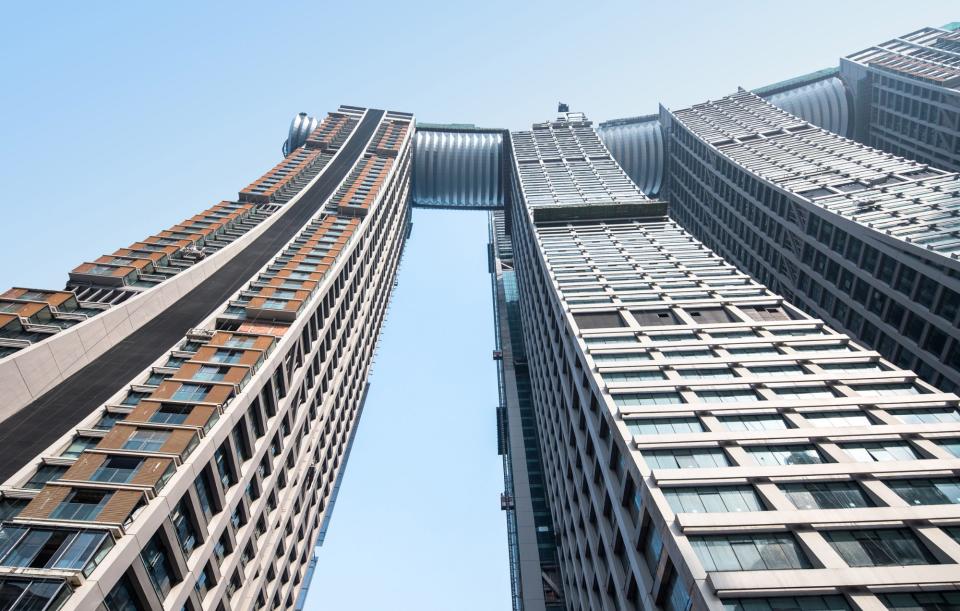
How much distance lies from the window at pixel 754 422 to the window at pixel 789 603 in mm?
11779

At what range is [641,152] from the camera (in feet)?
511

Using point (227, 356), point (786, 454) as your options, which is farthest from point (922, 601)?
point (227, 356)

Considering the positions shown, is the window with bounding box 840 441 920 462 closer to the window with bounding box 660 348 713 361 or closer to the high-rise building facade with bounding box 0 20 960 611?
the high-rise building facade with bounding box 0 20 960 611

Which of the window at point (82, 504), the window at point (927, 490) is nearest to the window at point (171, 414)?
the window at point (82, 504)

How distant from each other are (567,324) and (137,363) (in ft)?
114

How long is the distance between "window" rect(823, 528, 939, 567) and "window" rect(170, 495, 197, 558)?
30.3 m

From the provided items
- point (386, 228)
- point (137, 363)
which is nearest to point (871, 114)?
point (386, 228)

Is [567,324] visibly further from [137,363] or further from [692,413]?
[137,363]

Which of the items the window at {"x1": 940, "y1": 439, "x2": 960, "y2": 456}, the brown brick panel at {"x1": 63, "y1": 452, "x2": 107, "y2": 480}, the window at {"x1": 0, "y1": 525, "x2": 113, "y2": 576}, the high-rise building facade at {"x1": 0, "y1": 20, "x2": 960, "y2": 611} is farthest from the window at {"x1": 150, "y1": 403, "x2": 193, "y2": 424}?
the window at {"x1": 940, "y1": 439, "x2": 960, "y2": 456}

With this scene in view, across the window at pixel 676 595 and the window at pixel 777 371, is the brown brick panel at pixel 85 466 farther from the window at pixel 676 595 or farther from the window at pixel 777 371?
the window at pixel 777 371

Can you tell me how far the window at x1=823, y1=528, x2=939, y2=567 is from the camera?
21094mm

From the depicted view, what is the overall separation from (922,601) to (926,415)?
51.7ft

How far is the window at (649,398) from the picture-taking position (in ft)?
112

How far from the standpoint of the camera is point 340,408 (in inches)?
2581
